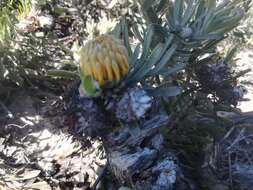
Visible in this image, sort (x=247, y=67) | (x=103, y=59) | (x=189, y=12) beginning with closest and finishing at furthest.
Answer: (x=103, y=59)
(x=189, y=12)
(x=247, y=67)

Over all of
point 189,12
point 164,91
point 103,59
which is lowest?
point 164,91

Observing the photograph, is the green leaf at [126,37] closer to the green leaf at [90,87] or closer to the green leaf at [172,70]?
the green leaf at [172,70]

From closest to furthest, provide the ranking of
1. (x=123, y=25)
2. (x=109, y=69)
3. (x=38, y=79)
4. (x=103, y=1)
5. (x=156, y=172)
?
(x=109, y=69)
(x=156, y=172)
(x=123, y=25)
(x=38, y=79)
(x=103, y=1)

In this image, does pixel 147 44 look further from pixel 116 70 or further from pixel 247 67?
pixel 247 67

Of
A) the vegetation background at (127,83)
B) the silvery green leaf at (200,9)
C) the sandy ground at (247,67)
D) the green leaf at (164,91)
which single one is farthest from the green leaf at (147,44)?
the sandy ground at (247,67)

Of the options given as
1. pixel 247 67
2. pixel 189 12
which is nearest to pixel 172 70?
pixel 189 12

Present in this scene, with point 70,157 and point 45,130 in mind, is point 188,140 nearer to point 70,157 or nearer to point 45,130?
point 70,157

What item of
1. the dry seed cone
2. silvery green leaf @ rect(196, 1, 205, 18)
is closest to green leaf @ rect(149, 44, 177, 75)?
the dry seed cone

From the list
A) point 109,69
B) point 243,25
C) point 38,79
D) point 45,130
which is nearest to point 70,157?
point 45,130

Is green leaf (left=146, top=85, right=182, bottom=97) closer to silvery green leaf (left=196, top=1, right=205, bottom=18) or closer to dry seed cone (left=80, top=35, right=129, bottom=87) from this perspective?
dry seed cone (left=80, top=35, right=129, bottom=87)
